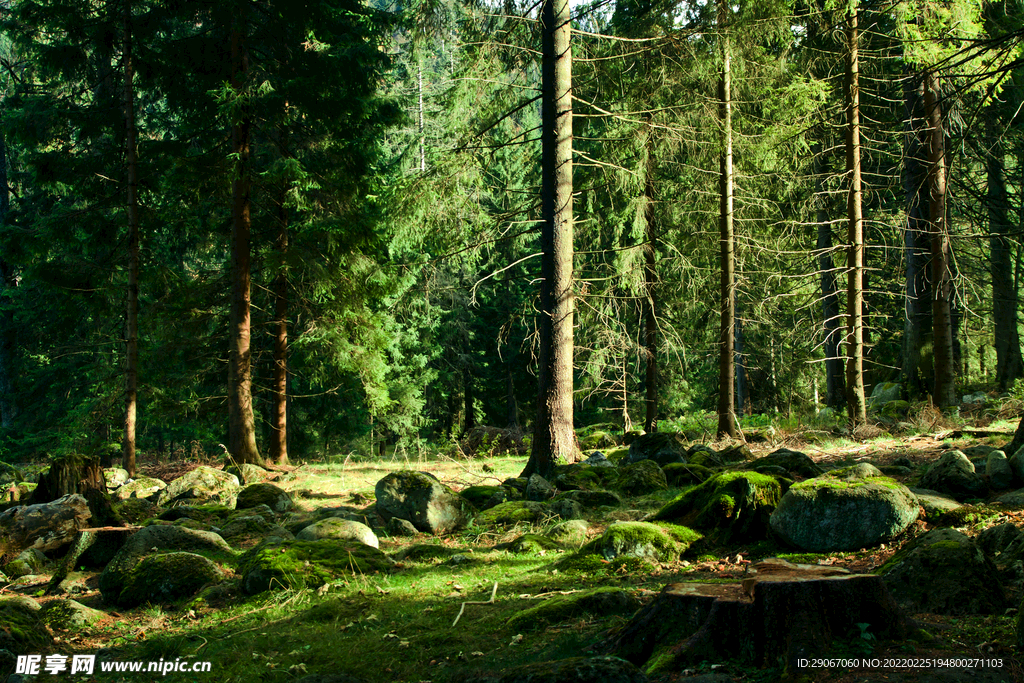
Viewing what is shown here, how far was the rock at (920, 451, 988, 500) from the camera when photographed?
21.7 ft

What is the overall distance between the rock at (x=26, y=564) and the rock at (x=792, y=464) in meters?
8.36

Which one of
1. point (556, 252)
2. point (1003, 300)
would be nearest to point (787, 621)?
point (556, 252)

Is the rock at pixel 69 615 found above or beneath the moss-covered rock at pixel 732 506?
beneath

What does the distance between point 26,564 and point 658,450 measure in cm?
869

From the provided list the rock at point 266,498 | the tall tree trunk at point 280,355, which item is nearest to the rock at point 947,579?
the rock at point 266,498

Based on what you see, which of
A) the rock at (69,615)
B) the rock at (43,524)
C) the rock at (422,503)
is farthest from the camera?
the rock at (422,503)

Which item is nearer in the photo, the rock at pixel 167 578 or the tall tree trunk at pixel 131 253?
the rock at pixel 167 578

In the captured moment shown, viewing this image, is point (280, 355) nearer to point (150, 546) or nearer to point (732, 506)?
point (150, 546)

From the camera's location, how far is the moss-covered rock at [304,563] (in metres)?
5.99

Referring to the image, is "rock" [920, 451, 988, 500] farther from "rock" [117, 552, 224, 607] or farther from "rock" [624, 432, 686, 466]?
"rock" [117, 552, 224, 607]

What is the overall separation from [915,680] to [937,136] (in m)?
12.7

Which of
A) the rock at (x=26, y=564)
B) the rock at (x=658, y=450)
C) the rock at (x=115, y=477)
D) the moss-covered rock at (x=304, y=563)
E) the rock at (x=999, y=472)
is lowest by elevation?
the rock at (x=26, y=564)

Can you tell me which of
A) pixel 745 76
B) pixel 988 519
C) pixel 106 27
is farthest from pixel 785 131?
pixel 106 27

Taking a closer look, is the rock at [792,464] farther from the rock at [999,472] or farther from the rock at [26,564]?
the rock at [26,564]
